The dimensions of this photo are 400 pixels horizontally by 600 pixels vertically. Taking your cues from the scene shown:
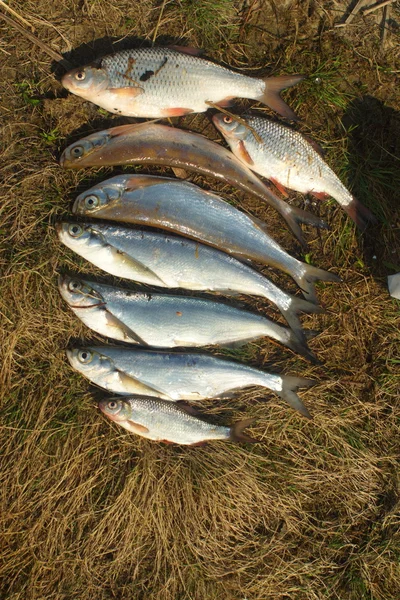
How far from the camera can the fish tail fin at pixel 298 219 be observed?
3.41 metres

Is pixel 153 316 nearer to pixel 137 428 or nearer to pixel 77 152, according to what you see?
pixel 137 428

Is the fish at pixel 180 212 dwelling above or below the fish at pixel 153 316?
above

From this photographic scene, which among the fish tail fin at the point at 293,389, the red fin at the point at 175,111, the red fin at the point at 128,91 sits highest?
the red fin at the point at 128,91

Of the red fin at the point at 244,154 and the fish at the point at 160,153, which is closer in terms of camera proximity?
the fish at the point at 160,153

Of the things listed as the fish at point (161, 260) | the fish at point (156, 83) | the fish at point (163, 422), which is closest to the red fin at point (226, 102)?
the fish at point (156, 83)

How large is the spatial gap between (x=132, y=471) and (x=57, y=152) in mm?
2592

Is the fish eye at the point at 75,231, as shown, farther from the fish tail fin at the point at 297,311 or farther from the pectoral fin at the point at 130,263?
the fish tail fin at the point at 297,311

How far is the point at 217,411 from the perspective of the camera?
3.49 meters

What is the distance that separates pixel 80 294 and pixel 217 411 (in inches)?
55.9

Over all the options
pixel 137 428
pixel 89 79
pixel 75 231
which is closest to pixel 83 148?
pixel 89 79

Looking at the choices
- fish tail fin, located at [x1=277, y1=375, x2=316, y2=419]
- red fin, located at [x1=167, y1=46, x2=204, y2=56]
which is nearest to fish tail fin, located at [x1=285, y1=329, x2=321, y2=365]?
fish tail fin, located at [x1=277, y1=375, x2=316, y2=419]

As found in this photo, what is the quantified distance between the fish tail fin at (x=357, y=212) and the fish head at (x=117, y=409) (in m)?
2.29

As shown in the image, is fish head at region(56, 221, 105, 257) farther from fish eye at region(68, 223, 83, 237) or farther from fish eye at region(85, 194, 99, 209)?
fish eye at region(85, 194, 99, 209)

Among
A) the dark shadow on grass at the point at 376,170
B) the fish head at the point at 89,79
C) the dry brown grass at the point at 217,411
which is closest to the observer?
the fish head at the point at 89,79
